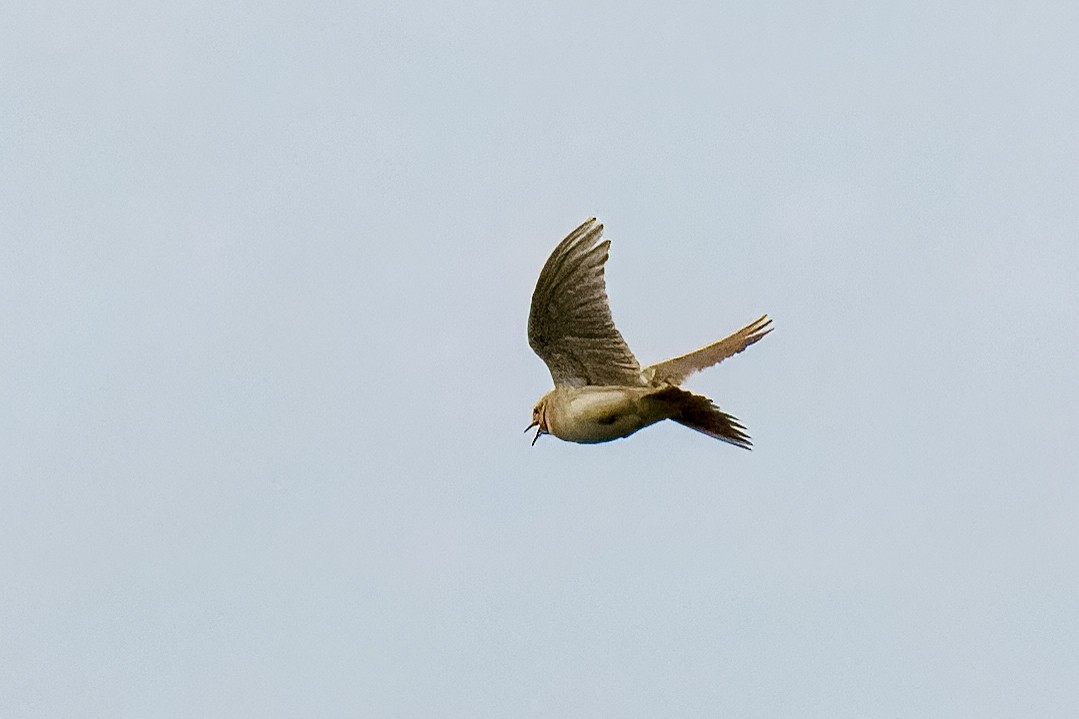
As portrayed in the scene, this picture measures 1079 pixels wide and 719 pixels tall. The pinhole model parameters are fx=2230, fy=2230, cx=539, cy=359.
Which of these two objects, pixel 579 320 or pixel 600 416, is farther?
pixel 600 416

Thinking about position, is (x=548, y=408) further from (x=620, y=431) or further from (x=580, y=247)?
(x=580, y=247)

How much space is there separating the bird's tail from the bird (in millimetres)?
10

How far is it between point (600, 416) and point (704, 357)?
160 cm

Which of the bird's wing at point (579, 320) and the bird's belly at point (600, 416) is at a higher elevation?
the bird's wing at point (579, 320)

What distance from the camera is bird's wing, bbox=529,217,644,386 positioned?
22125 millimetres

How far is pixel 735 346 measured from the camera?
81.3 feet

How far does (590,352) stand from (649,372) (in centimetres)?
80

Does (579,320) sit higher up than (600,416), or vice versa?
(579,320)

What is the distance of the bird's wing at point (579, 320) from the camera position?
22.1 m

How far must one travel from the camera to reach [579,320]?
23000 mm

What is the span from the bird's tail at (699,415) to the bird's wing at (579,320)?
0.49 m

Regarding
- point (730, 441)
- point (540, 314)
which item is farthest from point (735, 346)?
point (540, 314)

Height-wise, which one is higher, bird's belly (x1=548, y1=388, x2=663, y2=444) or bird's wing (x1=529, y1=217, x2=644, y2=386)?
bird's wing (x1=529, y1=217, x2=644, y2=386)

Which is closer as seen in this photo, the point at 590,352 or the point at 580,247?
the point at 580,247
